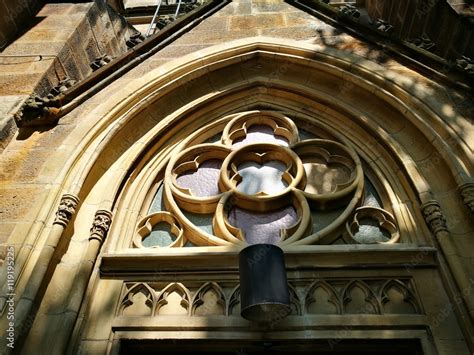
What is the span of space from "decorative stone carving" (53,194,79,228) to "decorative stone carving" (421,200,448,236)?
3196 millimetres

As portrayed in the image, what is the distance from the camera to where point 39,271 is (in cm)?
311

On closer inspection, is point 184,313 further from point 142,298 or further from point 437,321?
point 437,321

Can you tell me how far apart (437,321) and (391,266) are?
553 mm

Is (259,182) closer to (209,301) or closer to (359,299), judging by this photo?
(209,301)

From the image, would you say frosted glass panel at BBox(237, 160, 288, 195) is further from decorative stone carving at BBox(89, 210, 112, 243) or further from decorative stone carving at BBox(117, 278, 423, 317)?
decorative stone carving at BBox(89, 210, 112, 243)

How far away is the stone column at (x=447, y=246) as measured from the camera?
9.90ft

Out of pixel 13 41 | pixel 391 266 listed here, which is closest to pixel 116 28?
pixel 13 41

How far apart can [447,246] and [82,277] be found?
121 inches

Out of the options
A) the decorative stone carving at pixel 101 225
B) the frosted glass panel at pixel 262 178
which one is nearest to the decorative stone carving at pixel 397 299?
the frosted glass panel at pixel 262 178

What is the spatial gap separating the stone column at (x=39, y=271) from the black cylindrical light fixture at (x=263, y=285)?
1566 mm

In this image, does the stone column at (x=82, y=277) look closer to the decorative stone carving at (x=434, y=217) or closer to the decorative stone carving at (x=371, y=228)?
the decorative stone carving at (x=371, y=228)

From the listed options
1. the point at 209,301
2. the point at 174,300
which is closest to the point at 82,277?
the point at 174,300

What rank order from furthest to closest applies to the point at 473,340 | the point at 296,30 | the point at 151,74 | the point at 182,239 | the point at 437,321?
1. the point at 296,30
2. the point at 151,74
3. the point at 182,239
4. the point at 437,321
5. the point at 473,340

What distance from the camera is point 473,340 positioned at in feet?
9.29
